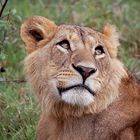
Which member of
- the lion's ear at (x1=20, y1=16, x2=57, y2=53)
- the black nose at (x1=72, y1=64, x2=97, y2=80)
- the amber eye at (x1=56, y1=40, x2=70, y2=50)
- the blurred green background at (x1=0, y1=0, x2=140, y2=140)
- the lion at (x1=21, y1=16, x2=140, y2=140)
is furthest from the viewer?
the blurred green background at (x1=0, y1=0, x2=140, y2=140)

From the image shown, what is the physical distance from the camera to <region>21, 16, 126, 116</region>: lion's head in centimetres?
489

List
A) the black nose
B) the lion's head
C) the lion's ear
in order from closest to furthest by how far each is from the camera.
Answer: the black nose, the lion's head, the lion's ear

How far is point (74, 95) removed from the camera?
4891 mm

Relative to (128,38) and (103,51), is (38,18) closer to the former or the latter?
(103,51)

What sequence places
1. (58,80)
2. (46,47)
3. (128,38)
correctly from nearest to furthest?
(58,80) < (46,47) < (128,38)

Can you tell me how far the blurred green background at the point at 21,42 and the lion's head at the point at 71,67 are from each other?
814 mm

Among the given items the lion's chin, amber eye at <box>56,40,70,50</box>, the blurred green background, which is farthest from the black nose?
the blurred green background

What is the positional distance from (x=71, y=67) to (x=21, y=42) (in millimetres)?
3576

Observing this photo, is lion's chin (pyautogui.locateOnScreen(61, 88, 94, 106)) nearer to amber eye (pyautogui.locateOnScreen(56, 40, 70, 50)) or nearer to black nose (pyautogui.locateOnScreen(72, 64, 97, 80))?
black nose (pyautogui.locateOnScreen(72, 64, 97, 80))

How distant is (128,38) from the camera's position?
883 cm

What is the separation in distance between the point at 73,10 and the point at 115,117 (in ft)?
13.7

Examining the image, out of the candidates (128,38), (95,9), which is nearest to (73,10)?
(95,9)

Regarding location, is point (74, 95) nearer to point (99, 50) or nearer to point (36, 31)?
point (99, 50)

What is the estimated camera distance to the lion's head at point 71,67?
489 centimetres
